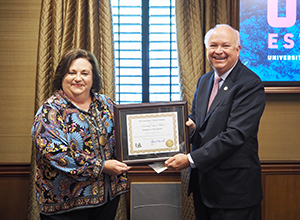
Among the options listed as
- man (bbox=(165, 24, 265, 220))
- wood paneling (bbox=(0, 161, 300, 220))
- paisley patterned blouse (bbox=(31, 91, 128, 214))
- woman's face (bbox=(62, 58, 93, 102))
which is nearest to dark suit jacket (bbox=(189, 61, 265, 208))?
man (bbox=(165, 24, 265, 220))

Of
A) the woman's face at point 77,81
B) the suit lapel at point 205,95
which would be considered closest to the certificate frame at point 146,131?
the suit lapel at point 205,95

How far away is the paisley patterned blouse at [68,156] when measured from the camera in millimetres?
1427

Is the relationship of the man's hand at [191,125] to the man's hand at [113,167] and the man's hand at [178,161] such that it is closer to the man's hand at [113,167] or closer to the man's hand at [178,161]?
the man's hand at [178,161]

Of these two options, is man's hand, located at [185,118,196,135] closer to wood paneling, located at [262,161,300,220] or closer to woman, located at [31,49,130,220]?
woman, located at [31,49,130,220]

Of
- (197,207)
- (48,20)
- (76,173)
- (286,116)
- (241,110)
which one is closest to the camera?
(76,173)

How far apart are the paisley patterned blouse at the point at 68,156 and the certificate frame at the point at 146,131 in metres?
0.10

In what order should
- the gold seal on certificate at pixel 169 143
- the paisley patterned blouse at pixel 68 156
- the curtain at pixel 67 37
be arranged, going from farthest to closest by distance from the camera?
1. the curtain at pixel 67 37
2. the gold seal on certificate at pixel 169 143
3. the paisley patterned blouse at pixel 68 156

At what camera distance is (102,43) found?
7.83 feet

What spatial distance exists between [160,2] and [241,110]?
1.56 m

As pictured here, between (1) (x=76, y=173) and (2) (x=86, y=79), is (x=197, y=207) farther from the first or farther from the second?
(2) (x=86, y=79)

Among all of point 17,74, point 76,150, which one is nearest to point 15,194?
point 17,74

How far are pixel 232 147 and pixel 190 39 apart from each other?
1.18m

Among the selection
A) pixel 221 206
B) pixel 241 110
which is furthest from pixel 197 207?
pixel 241 110

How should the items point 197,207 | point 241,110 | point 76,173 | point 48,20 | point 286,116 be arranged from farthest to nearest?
point 286,116 → point 48,20 → point 197,207 → point 241,110 → point 76,173
